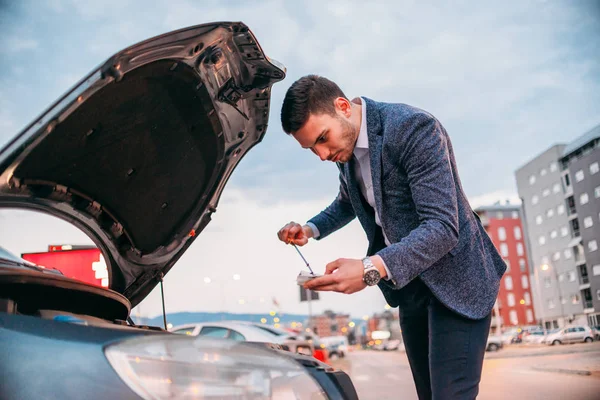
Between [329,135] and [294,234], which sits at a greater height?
[329,135]

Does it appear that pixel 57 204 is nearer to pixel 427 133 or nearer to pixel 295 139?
pixel 295 139

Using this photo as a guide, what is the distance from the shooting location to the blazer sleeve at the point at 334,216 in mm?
2696

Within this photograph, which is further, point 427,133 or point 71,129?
point 427,133

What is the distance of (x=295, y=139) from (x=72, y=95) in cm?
96

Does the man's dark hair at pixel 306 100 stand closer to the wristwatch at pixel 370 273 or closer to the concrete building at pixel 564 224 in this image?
the wristwatch at pixel 370 273

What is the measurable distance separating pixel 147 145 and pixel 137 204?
371 millimetres

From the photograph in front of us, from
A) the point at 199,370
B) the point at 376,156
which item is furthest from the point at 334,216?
the point at 199,370

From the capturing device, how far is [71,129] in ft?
5.74

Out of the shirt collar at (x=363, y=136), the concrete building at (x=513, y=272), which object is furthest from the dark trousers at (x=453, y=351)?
the concrete building at (x=513, y=272)

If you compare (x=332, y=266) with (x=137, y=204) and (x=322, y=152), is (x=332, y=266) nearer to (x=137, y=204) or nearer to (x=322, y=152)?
(x=322, y=152)

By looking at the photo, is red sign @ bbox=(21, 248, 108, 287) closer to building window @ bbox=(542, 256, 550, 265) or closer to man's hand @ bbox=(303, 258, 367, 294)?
man's hand @ bbox=(303, 258, 367, 294)

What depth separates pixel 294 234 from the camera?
102 inches

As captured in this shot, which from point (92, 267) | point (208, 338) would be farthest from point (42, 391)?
point (92, 267)

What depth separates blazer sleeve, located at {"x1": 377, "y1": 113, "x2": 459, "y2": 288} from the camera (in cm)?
180
